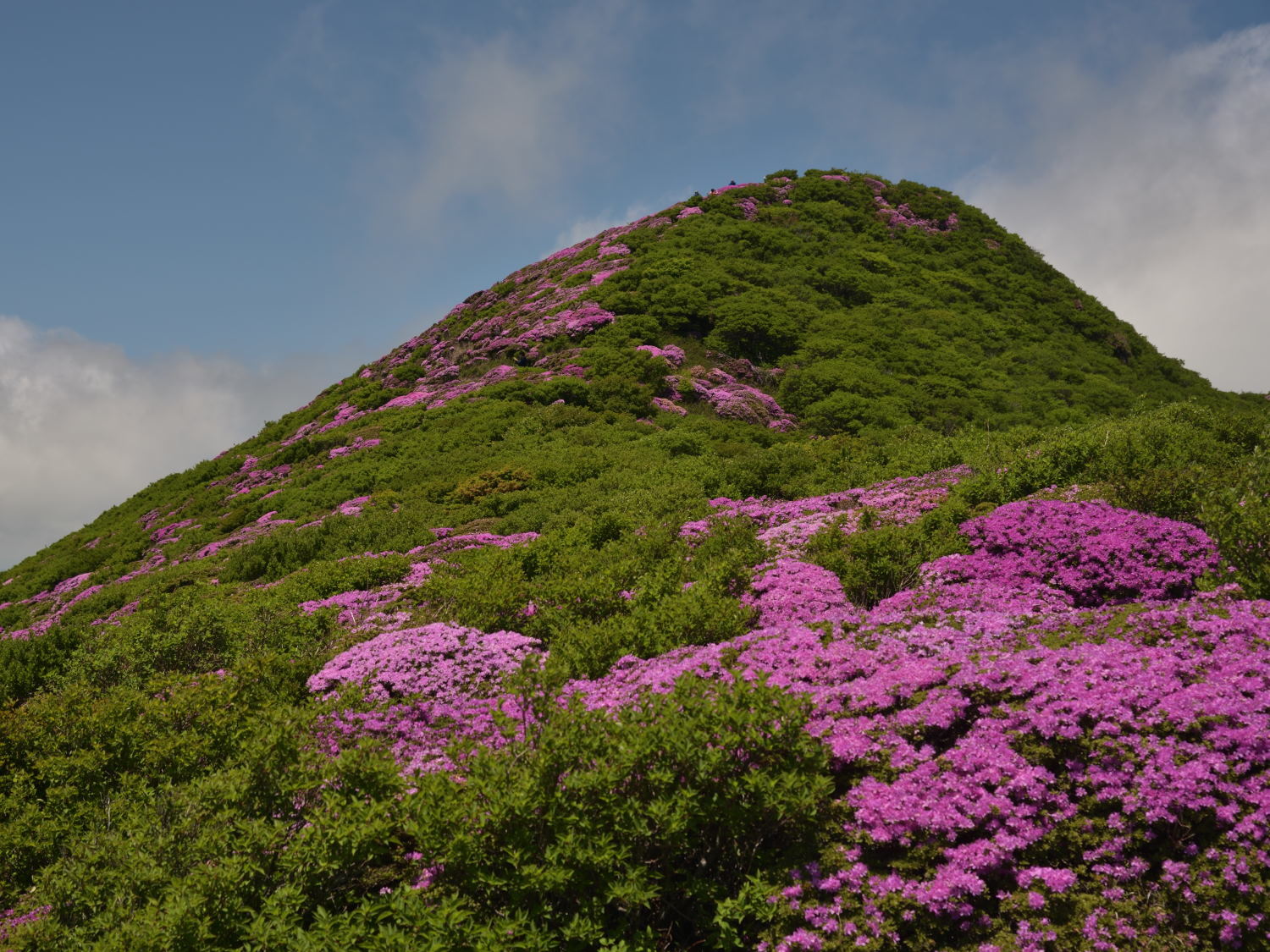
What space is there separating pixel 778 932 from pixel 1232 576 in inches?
300

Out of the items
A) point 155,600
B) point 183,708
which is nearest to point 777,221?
point 155,600

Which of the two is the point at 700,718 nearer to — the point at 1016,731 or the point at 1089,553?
the point at 1016,731

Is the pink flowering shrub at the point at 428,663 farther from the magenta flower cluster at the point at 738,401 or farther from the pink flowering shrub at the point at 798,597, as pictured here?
the magenta flower cluster at the point at 738,401

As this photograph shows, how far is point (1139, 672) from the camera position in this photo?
7055mm

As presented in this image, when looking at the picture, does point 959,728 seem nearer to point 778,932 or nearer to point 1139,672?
point 1139,672

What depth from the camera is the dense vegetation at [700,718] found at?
566 cm

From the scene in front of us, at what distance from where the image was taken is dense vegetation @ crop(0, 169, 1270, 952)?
5664mm

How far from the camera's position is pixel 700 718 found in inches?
247

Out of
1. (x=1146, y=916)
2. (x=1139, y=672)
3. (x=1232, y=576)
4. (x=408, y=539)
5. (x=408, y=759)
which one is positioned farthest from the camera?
(x=408, y=539)

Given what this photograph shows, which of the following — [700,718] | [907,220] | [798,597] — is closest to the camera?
[700,718]

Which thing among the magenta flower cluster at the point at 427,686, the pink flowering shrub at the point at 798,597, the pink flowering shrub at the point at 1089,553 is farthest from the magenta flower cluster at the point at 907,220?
the magenta flower cluster at the point at 427,686

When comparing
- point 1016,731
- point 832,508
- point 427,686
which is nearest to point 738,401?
point 832,508

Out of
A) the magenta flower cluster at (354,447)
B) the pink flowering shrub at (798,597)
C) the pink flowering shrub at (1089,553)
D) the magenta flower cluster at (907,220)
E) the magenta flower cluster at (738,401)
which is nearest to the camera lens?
the pink flowering shrub at (1089,553)

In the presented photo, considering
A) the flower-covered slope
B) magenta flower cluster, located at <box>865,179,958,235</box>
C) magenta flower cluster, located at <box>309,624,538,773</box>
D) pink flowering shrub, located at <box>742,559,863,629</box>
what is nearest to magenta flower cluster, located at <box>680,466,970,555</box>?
pink flowering shrub, located at <box>742,559,863,629</box>
